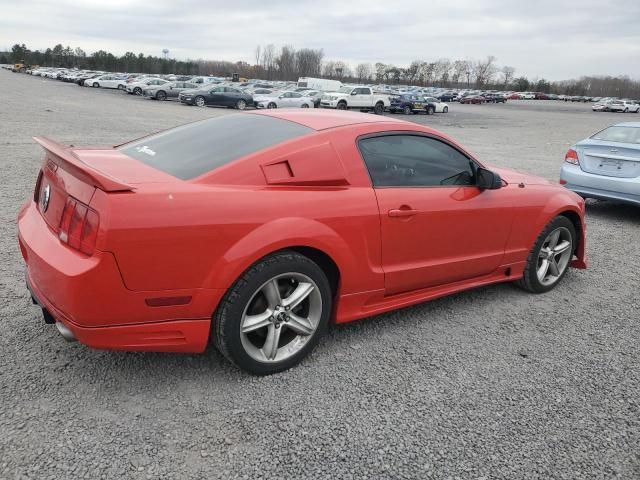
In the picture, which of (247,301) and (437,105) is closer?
(247,301)

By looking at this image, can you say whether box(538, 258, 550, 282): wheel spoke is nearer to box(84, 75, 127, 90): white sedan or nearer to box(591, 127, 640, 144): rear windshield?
box(591, 127, 640, 144): rear windshield

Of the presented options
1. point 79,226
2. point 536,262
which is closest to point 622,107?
point 536,262

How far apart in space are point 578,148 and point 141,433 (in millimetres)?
7584

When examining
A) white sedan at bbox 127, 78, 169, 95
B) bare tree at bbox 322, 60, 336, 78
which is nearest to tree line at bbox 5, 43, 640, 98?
bare tree at bbox 322, 60, 336, 78

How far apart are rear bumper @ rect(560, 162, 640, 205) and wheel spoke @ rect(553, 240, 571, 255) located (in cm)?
314

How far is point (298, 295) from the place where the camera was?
305cm

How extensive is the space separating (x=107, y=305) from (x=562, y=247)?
393cm

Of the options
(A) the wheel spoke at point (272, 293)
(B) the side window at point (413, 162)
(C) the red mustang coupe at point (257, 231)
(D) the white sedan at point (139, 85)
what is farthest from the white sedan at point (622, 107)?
(A) the wheel spoke at point (272, 293)

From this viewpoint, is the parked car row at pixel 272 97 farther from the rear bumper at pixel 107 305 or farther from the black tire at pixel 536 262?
the rear bumper at pixel 107 305

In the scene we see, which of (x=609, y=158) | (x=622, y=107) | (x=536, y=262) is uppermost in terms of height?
(x=622, y=107)

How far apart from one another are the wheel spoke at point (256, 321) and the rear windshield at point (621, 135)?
6.89 m

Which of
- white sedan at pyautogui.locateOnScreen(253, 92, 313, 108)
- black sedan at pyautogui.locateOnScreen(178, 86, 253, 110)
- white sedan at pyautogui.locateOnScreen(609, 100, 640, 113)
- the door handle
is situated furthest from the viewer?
white sedan at pyautogui.locateOnScreen(609, 100, 640, 113)

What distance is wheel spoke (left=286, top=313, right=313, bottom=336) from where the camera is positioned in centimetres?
308

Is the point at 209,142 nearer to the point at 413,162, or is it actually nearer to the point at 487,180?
the point at 413,162
